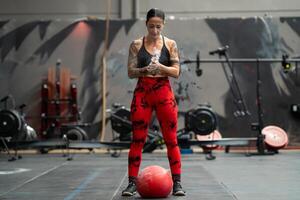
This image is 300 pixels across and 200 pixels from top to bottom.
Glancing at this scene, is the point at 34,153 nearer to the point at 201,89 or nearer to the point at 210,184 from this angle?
the point at 201,89

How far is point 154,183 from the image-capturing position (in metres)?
3.87

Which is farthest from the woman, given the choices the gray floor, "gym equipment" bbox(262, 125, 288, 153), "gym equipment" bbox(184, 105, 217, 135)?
"gym equipment" bbox(262, 125, 288, 153)

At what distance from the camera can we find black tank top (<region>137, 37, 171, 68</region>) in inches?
160

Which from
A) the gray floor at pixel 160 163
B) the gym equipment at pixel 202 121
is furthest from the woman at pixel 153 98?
the gym equipment at pixel 202 121

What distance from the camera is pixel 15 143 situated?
8.44 m

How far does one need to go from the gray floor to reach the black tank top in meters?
1.00

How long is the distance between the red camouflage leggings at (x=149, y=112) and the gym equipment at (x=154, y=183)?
127 mm

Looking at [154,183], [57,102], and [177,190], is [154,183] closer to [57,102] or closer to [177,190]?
[177,190]

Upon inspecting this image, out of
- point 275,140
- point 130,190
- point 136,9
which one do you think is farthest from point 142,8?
point 130,190

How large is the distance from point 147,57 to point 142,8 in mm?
7412

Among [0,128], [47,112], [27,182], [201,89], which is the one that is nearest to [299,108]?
[201,89]

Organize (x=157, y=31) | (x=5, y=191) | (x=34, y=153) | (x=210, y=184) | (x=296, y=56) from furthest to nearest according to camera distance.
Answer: (x=296, y=56), (x=34, y=153), (x=210, y=184), (x=5, y=191), (x=157, y=31)

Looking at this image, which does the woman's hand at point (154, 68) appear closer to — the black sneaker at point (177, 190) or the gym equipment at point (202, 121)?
the black sneaker at point (177, 190)

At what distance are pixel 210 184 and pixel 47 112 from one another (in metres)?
6.16
